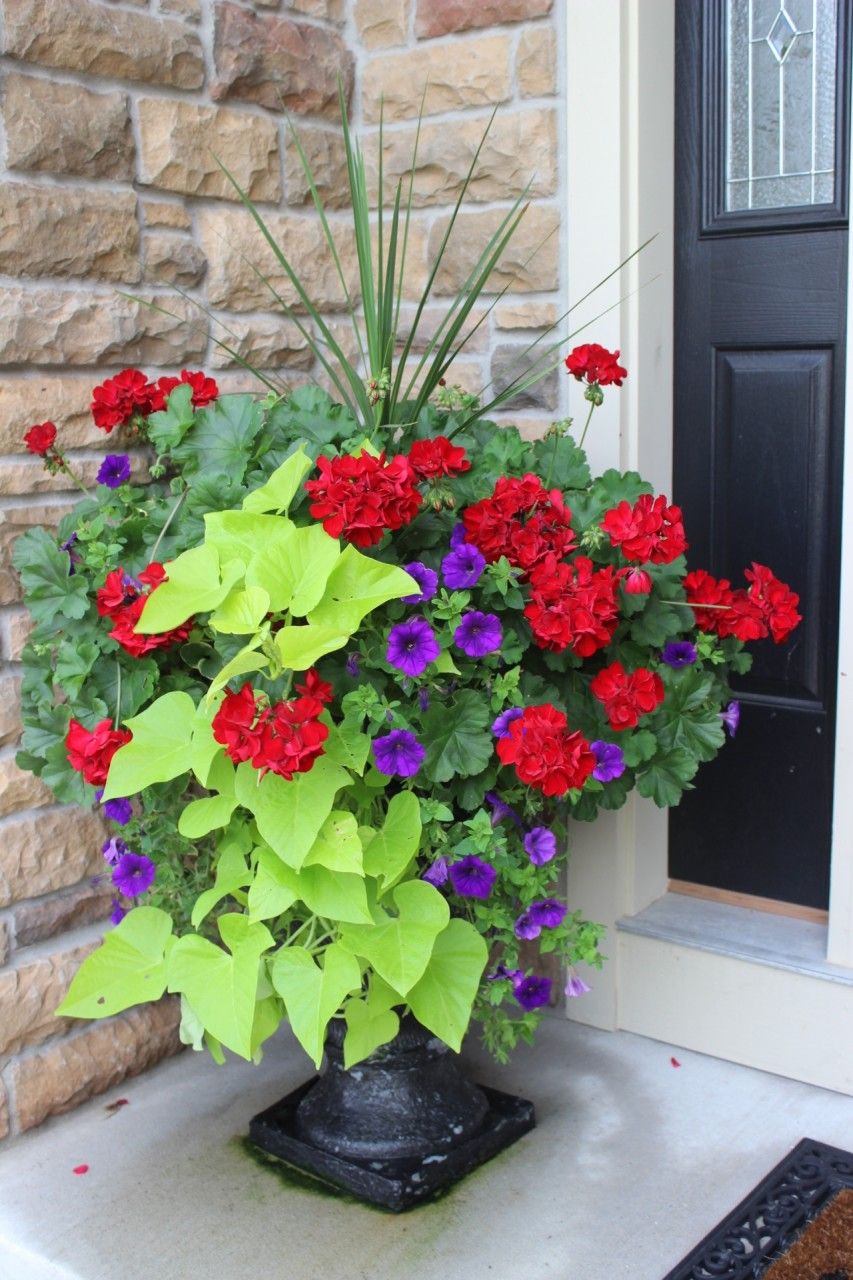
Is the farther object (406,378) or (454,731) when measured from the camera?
(406,378)

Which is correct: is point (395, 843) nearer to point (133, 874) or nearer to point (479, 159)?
point (133, 874)

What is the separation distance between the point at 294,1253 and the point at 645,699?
92cm

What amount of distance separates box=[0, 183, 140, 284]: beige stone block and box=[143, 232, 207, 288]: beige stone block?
3cm

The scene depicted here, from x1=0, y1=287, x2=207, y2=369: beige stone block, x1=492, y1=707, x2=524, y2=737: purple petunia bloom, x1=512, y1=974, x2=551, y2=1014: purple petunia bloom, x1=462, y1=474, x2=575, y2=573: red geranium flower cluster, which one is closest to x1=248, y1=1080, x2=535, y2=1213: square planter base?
x1=512, y1=974, x2=551, y2=1014: purple petunia bloom

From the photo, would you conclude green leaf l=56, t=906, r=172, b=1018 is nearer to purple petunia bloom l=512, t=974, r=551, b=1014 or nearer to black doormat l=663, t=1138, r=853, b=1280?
purple petunia bloom l=512, t=974, r=551, b=1014

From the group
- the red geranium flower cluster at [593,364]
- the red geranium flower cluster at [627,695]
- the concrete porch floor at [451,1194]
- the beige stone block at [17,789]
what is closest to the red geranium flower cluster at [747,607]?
the red geranium flower cluster at [627,695]

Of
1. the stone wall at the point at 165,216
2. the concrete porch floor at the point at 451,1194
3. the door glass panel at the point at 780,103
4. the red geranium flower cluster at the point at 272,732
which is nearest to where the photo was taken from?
the red geranium flower cluster at the point at 272,732

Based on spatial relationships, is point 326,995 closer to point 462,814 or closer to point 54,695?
point 462,814

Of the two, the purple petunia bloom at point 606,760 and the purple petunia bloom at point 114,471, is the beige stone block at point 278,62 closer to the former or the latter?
the purple petunia bloom at point 114,471

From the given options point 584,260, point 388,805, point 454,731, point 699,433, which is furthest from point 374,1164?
point 584,260

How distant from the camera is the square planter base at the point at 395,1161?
197 cm

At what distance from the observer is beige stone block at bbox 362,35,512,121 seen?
2.38m

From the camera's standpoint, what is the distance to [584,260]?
231cm

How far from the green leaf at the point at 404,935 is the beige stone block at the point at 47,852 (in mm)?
661
